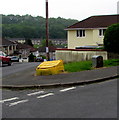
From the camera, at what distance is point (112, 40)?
53.2 feet

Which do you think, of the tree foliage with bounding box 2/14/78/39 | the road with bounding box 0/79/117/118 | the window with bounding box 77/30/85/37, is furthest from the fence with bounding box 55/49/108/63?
the tree foliage with bounding box 2/14/78/39

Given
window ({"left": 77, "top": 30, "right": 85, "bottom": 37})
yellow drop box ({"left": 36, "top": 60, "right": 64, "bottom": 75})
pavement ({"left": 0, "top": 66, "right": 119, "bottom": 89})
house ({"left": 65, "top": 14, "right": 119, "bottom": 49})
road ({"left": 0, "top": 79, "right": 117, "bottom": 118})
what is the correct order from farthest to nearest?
window ({"left": 77, "top": 30, "right": 85, "bottom": 37}) < house ({"left": 65, "top": 14, "right": 119, "bottom": 49}) < yellow drop box ({"left": 36, "top": 60, "right": 64, "bottom": 75}) < pavement ({"left": 0, "top": 66, "right": 119, "bottom": 89}) < road ({"left": 0, "top": 79, "right": 117, "bottom": 118})

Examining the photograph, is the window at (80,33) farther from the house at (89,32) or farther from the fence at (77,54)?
the fence at (77,54)

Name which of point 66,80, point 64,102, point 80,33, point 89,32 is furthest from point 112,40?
point 80,33

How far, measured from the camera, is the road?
6.08 m

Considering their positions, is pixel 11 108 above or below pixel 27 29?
below

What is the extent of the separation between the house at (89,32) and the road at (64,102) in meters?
28.5

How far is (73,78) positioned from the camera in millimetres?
10664

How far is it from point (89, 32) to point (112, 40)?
866 inches

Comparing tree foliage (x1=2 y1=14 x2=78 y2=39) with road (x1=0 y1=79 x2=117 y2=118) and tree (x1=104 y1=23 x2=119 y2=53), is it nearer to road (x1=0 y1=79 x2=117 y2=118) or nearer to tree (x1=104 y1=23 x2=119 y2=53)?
tree (x1=104 y1=23 x2=119 y2=53)

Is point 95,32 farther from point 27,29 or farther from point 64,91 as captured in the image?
point 27,29

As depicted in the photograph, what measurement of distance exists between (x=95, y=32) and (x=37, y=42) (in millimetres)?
158456

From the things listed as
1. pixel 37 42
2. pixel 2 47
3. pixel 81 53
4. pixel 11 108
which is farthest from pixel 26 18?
pixel 11 108

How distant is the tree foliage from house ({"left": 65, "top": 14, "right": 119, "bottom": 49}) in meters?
95.2
